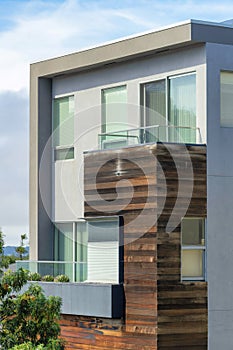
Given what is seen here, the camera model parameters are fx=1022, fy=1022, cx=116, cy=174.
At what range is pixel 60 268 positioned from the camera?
25656 mm

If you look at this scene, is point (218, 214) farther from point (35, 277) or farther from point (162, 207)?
point (35, 277)

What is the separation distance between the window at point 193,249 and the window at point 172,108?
6.31 feet

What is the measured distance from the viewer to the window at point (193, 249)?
906 inches

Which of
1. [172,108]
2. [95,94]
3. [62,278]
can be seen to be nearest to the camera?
[172,108]

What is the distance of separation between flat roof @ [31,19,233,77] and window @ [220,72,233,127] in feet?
2.85

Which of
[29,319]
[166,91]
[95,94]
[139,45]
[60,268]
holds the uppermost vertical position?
[139,45]

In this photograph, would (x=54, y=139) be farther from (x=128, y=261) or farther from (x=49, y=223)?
(x=128, y=261)

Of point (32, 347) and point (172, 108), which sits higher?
point (172, 108)

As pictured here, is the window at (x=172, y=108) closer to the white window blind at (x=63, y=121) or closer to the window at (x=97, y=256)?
the window at (x=97, y=256)

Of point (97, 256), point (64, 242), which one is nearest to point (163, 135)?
point (97, 256)

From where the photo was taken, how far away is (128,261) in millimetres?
23219

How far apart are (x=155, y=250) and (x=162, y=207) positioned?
37.7 inches

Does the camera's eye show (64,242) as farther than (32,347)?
Yes

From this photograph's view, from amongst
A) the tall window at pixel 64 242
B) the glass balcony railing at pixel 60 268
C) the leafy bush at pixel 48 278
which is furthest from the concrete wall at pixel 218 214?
the tall window at pixel 64 242
